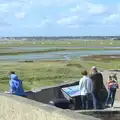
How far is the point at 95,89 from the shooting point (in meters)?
10.9

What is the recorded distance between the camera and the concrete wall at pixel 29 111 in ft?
17.8

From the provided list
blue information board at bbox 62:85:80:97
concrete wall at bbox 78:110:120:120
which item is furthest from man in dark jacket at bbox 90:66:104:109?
concrete wall at bbox 78:110:120:120

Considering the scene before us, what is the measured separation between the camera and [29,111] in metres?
6.21

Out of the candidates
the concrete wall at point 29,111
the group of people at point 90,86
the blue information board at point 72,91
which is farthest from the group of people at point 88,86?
the concrete wall at point 29,111

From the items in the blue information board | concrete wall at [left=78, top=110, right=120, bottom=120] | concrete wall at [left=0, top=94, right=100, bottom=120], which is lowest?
concrete wall at [left=78, top=110, right=120, bottom=120]

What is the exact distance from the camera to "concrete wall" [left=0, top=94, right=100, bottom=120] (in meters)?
5.42

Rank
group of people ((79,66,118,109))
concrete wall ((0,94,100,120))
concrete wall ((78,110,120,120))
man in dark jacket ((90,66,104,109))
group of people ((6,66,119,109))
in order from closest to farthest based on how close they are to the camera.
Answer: concrete wall ((0,94,100,120)) → concrete wall ((78,110,120,120)) → group of people ((6,66,119,109)) → group of people ((79,66,118,109)) → man in dark jacket ((90,66,104,109))

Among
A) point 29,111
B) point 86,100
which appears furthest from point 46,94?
point 29,111

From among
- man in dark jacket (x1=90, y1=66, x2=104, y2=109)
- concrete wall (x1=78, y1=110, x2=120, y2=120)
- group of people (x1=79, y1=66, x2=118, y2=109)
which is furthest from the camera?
man in dark jacket (x1=90, y1=66, x2=104, y2=109)

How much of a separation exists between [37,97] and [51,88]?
85 centimetres

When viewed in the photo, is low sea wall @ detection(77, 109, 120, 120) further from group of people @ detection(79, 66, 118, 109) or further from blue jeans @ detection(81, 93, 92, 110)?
blue jeans @ detection(81, 93, 92, 110)

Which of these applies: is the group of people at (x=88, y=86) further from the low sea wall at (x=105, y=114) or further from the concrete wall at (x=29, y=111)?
the concrete wall at (x=29, y=111)

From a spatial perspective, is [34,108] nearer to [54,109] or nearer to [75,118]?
[54,109]

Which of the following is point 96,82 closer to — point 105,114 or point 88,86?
point 88,86
